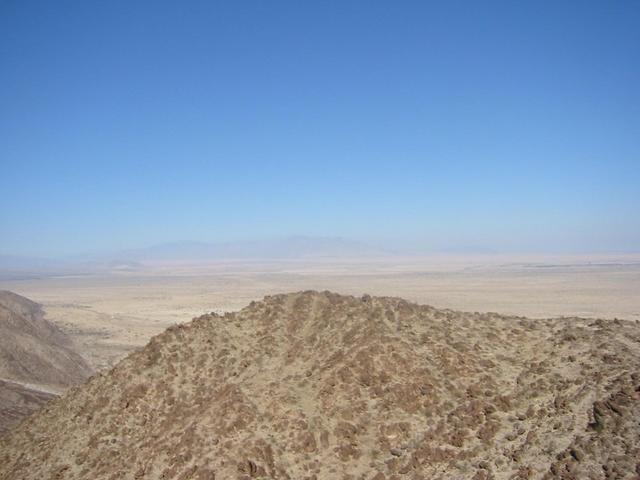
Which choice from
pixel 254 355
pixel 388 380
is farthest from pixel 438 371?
pixel 254 355

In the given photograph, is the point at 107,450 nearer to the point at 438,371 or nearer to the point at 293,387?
the point at 293,387

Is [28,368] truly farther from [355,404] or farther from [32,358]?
[355,404]

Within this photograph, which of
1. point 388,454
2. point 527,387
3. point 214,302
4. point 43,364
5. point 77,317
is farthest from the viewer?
point 214,302

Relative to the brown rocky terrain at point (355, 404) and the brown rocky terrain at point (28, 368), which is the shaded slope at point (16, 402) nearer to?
the brown rocky terrain at point (28, 368)

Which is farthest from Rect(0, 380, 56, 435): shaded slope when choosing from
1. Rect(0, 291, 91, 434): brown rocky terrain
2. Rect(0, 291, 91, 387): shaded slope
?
Rect(0, 291, 91, 387): shaded slope

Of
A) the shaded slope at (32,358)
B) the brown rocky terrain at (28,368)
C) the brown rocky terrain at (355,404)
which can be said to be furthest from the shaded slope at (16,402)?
the brown rocky terrain at (355,404)
